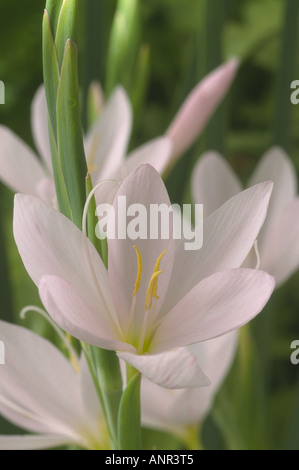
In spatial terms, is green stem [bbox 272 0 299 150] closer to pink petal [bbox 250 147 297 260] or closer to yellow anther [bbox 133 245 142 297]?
pink petal [bbox 250 147 297 260]

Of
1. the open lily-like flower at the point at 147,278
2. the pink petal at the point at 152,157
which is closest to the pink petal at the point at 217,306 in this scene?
the open lily-like flower at the point at 147,278

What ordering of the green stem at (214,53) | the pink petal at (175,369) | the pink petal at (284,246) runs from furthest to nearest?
the green stem at (214,53) → the pink petal at (284,246) → the pink petal at (175,369)

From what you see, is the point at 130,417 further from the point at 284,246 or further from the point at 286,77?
the point at 286,77

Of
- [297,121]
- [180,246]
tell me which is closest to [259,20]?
[297,121]

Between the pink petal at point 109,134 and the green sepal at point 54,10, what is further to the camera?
the pink petal at point 109,134

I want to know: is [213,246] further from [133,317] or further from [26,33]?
[26,33]

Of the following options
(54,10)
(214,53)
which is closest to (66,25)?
(54,10)

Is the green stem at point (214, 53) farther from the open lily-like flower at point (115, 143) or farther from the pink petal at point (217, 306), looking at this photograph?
the pink petal at point (217, 306)
